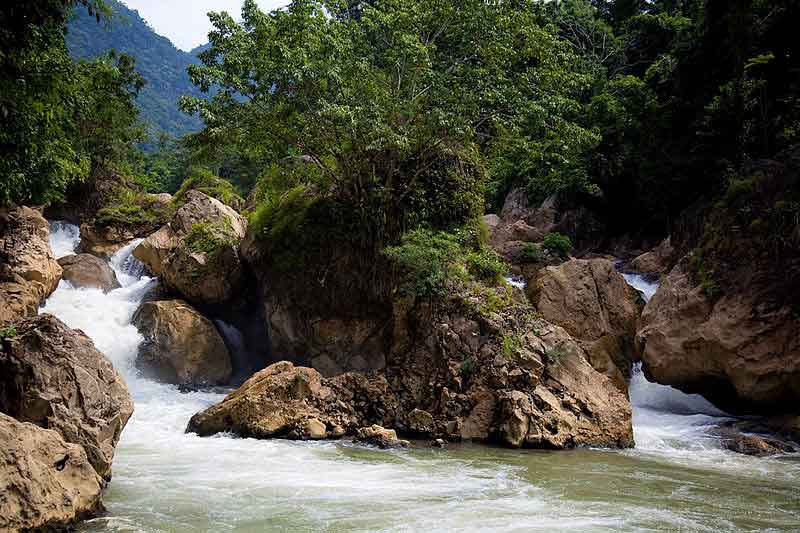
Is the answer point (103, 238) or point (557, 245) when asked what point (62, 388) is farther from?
point (103, 238)

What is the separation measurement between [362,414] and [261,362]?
680 centimetres

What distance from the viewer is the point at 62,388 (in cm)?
752

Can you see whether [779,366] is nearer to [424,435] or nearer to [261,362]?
[424,435]

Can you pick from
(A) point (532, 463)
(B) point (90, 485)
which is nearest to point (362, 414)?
(A) point (532, 463)

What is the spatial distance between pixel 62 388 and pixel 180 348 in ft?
32.4

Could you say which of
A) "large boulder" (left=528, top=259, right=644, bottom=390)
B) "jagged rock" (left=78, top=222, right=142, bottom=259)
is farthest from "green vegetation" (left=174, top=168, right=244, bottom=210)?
"large boulder" (left=528, top=259, right=644, bottom=390)

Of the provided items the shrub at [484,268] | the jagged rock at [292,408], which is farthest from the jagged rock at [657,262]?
the jagged rock at [292,408]

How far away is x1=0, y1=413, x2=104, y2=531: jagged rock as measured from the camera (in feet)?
19.0

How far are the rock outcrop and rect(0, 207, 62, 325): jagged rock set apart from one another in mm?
7306

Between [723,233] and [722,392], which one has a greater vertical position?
[723,233]

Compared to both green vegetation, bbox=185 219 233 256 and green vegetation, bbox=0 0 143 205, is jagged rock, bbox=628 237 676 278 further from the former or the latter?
green vegetation, bbox=0 0 143 205

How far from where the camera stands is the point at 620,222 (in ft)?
90.7

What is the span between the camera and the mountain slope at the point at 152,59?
86.3m

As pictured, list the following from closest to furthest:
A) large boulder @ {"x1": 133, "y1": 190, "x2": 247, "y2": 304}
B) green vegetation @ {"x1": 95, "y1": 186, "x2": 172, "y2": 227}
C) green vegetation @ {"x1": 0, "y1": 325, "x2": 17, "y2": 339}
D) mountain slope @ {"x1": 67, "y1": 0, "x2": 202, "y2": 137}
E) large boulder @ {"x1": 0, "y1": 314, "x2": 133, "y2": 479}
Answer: large boulder @ {"x1": 0, "y1": 314, "x2": 133, "y2": 479}
green vegetation @ {"x1": 0, "y1": 325, "x2": 17, "y2": 339}
large boulder @ {"x1": 133, "y1": 190, "x2": 247, "y2": 304}
green vegetation @ {"x1": 95, "y1": 186, "x2": 172, "y2": 227}
mountain slope @ {"x1": 67, "y1": 0, "x2": 202, "y2": 137}
